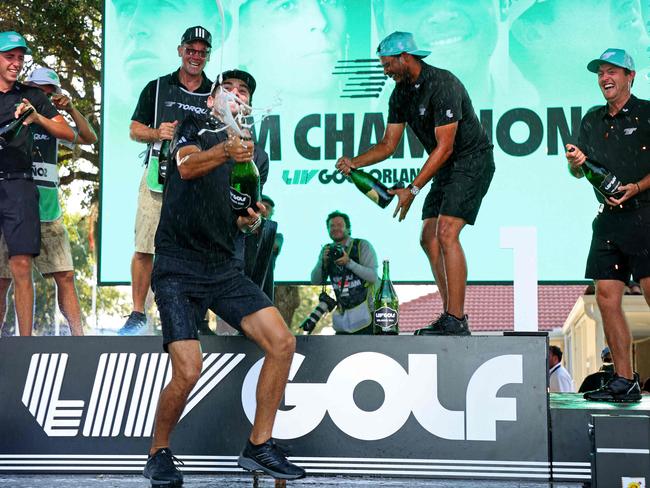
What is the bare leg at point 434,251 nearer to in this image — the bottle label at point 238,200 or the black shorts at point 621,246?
the black shorts at point 621,246

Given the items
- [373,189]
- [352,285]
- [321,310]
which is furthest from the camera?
[321,310]

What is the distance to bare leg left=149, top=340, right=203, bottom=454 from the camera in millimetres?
4918

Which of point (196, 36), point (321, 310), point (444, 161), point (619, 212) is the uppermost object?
point (196, 36)

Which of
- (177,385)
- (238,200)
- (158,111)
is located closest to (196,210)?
(238,200)

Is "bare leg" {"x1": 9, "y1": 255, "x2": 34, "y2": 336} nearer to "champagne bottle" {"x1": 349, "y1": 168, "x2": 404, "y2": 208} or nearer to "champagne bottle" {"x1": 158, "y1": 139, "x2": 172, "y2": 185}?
"champagne bottle" {"x1": 158, "y1": 139, "x2": 172, "y2": 185}

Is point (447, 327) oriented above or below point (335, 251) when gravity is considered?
below

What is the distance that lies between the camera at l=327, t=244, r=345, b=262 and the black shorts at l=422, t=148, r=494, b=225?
2.15 meters

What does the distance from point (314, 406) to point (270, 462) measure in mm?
803

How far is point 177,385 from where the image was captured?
4.92 m

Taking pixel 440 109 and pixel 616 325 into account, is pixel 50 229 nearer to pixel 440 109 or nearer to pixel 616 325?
pixel 440 109

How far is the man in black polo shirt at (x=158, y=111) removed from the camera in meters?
6.87

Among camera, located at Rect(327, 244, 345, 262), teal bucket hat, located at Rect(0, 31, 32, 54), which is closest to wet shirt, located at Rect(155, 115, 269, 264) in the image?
teal bucket hat, located at Rect(0, 31, 32, 54)

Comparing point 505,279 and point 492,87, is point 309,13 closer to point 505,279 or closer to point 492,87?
point 492,87

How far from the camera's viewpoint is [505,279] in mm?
9898
